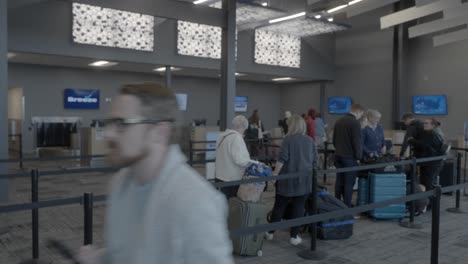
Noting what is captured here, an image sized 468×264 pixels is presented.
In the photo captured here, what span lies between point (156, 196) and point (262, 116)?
785 inches

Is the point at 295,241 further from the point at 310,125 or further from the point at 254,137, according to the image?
the point at 254,137

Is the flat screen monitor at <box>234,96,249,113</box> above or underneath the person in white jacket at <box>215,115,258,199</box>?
above

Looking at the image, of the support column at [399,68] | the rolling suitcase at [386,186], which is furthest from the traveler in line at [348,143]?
the support column at [399,68]

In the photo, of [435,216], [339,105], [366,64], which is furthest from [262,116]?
[435,216]

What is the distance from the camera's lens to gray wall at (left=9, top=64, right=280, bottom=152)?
14578 mm

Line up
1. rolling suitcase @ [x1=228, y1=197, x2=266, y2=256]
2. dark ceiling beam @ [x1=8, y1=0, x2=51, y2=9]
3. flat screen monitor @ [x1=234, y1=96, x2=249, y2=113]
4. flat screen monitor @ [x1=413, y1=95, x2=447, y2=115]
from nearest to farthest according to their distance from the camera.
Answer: rolling suitcase @ [x1=228, y1=197, x2=266, y2=256] < dark ceiling beam @ [x1=8, y1=0, x2=51, y2=9] < flat screen monitor @ [x1=413, y1=95, x2=447, y2=115] < flat screen monitor @ [x1=234, y1=96, x2=249, y2=113]

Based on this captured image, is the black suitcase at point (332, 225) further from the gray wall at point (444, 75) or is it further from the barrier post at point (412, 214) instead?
the gray wall at point (444, 75)

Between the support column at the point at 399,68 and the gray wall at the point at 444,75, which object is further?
the support column at the point at 399,68

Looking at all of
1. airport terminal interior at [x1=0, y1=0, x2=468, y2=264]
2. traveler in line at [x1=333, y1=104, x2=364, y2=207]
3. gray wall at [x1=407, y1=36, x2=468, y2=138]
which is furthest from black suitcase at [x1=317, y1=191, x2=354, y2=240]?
gray wall at [x1=407, y1=36, x2=468, y2=138]

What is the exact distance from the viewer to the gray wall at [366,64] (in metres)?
16.4

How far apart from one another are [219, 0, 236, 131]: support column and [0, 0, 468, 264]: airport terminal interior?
4 cm

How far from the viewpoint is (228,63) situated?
30.6 ft

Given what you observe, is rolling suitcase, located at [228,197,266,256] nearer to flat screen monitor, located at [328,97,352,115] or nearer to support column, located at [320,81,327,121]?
flat screen monitor, located at [328,97,352,115]

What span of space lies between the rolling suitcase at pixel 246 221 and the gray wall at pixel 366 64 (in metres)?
13.0
